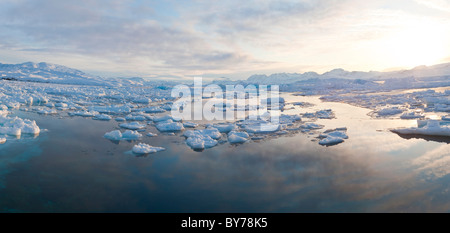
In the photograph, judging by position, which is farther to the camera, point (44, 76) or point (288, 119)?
point (44, 76)

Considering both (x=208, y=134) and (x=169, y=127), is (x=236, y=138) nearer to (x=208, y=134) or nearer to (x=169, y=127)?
(x=208, y=134)

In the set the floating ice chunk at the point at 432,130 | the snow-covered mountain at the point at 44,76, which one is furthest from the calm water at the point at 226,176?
the snow-covered mountain at the point at 44,76

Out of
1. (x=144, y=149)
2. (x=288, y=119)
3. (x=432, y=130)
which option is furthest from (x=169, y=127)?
(x=432, y=130)

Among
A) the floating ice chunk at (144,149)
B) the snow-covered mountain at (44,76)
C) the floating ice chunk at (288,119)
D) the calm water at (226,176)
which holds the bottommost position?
the calm water at (226,176)

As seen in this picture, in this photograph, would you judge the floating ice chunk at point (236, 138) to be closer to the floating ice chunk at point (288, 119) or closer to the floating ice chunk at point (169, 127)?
the floating ice chunk at point (169, 127)

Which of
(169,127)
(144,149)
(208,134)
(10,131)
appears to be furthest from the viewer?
(169,127)

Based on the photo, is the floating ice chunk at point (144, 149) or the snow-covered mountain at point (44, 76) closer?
the floating ice chunk at point (144, 149)

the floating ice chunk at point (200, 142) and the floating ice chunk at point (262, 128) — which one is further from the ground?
the floating ice chunk at point (262, 128)

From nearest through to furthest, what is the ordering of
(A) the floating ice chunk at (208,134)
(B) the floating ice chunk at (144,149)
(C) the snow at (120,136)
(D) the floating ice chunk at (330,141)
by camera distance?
(B) the floating ice chunk at (144,149) < (D) the floating ice chunk at (330,141) < (C) the snow at (120,136) < (A) the floating ice chunk at (208,134)
